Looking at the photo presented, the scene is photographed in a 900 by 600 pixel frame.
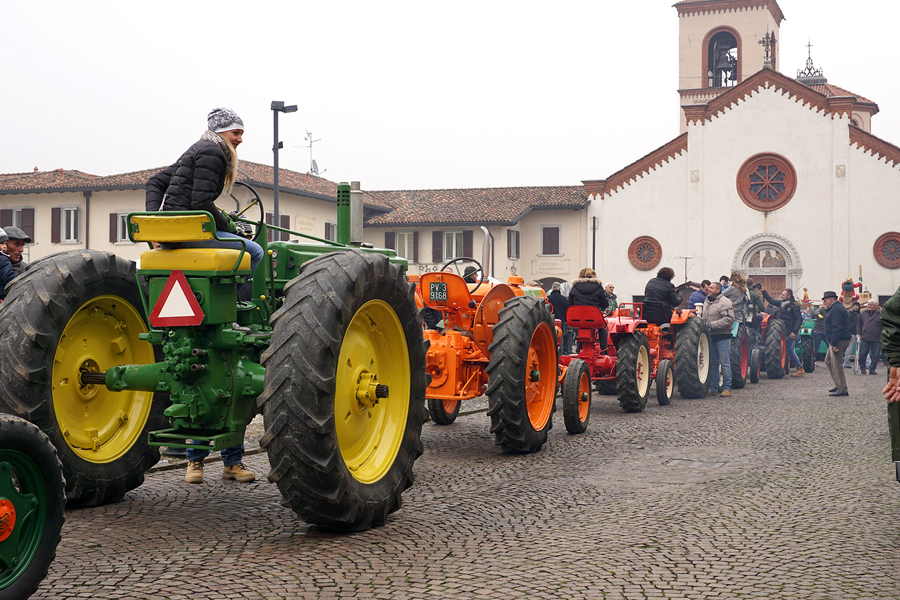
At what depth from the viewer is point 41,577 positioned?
135 inches

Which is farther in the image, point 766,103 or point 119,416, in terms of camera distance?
point 766,103

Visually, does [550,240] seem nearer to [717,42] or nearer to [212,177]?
[717,42]

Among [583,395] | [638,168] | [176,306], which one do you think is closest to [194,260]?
[176,306]

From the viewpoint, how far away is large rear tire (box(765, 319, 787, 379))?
18062 mm

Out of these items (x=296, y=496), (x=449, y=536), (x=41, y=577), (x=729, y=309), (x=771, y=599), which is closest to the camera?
(x=41, y=577)

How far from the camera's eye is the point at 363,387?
203 inches

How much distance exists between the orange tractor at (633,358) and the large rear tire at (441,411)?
136 cm

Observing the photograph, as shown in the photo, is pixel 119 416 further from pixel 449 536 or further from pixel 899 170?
pixel 899 170

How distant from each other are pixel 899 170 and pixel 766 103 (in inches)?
239

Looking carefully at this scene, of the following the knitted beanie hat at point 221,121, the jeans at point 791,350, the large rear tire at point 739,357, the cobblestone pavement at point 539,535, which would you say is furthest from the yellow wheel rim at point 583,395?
the jeans at point 791,350

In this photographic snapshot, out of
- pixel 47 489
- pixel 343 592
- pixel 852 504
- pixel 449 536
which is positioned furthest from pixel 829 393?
pixel 47 489

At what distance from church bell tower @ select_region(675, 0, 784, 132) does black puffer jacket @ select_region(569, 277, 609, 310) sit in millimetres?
38152

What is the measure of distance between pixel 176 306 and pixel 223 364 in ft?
1.43

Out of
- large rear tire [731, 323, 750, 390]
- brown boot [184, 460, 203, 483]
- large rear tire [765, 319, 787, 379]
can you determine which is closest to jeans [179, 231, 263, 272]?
brown boot [184, 460, 203, 483]
